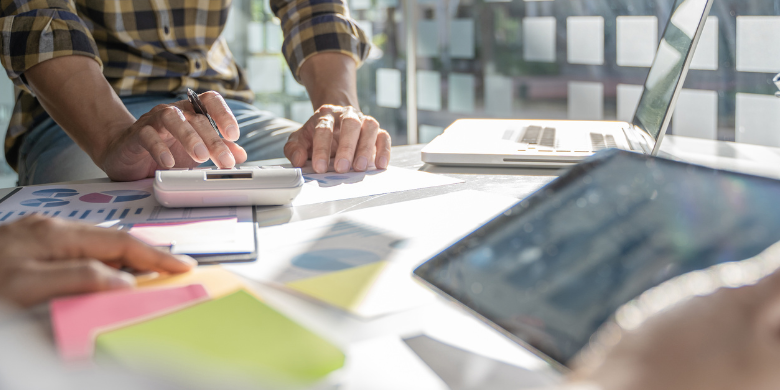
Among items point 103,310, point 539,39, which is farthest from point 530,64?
point 103,310

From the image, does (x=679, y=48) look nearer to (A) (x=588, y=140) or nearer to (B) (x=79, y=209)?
(A) (x=588, y=140)

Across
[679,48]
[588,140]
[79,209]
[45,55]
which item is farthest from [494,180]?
[45,55]

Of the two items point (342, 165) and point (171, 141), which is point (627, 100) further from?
point (171, 141)

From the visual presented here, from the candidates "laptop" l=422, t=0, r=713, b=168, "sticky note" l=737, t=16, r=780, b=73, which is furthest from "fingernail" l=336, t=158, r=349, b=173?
"sticky note" l=737, t=16, r=780, b=73

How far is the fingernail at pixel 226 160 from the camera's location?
70 cm

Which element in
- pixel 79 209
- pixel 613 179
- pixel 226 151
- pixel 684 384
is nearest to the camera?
pixel 684 384

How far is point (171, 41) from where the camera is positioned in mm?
1138

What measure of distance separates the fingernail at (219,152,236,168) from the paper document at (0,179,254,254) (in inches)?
3.8

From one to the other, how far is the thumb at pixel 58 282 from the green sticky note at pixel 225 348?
0.07 meters

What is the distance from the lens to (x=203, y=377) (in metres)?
0.24

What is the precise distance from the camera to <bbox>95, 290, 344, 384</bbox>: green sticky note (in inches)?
9.9

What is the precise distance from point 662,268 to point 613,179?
0.11 metres

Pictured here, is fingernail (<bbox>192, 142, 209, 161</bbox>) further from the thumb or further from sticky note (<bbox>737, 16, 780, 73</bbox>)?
sticky note (<bbox>737, 16, 780, 73</bbox>)

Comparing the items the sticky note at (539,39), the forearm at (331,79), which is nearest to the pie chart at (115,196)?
the forearm at (331,79)
